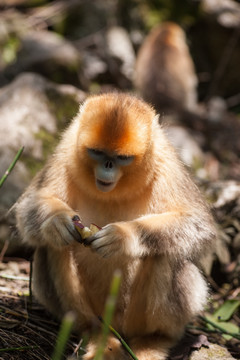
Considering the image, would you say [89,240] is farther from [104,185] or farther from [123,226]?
[104,185]

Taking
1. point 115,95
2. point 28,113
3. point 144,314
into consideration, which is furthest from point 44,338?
point 28,113

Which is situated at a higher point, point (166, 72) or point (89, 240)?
point (89, 240)

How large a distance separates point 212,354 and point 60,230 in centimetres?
179

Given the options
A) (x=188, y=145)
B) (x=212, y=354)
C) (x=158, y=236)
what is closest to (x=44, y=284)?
(x=158, y=236)

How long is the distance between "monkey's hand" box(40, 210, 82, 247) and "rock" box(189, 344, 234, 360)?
1.52 m

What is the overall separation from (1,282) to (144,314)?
5.62 feet

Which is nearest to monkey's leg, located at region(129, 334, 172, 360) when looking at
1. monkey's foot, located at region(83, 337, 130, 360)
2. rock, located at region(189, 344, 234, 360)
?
monkey's foot, located at region(83, 337, 130, 360)

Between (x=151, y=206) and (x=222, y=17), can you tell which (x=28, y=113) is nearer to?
(x=151, y=206)

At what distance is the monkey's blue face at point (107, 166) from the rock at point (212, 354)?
1.67 meters

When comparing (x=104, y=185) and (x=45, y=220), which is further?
(x=45, y=220)

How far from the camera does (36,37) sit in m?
11.8

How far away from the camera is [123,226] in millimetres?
3635

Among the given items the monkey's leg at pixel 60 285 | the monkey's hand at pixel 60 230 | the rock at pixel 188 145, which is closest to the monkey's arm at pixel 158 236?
the monkey's hand at pixel 60 230

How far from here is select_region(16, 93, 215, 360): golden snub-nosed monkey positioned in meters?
3.62
